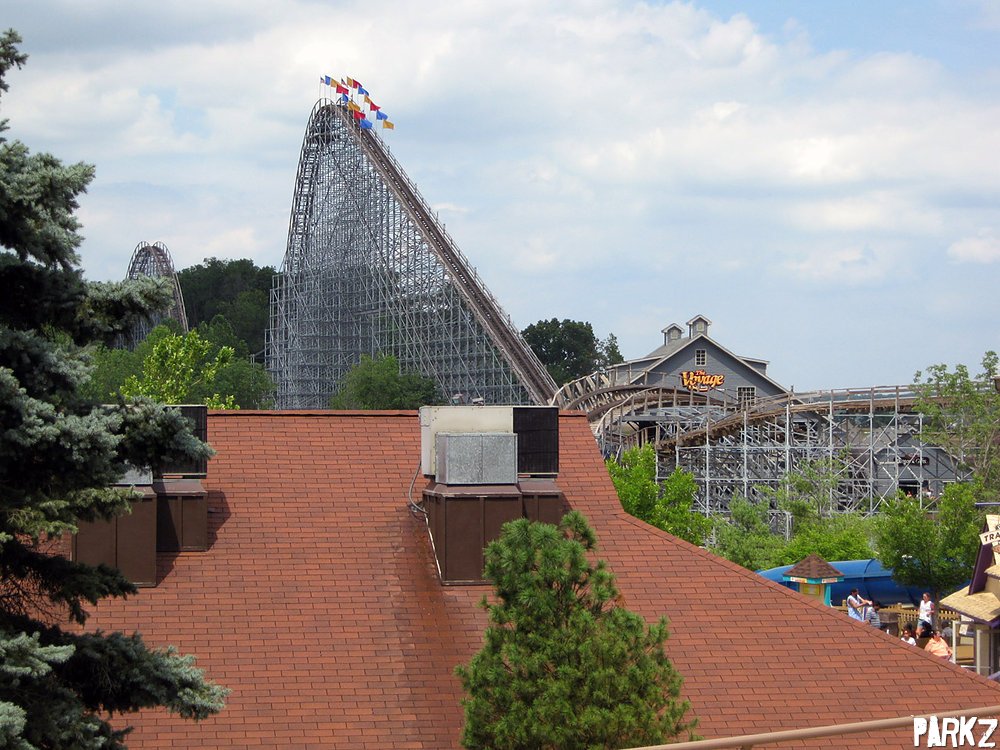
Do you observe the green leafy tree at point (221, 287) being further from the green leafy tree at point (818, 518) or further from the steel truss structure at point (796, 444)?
the green leafy tree at point (818, 518)

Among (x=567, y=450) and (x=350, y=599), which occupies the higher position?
(x=567, y=450)

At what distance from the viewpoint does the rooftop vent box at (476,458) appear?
13133 mm

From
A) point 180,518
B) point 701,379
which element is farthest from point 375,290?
point 180,518

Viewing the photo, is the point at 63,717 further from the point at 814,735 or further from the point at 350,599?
the point at 350,599

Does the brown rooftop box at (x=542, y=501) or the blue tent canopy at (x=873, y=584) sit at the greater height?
the brown rooftop box at (x=542, y=501)

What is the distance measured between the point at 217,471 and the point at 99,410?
23.5 ft

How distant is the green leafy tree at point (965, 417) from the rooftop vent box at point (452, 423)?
26.0 meters

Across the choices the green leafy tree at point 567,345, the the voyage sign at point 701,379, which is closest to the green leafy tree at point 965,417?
the the voyage sign at point 701,379

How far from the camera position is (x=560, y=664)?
8.86 metres

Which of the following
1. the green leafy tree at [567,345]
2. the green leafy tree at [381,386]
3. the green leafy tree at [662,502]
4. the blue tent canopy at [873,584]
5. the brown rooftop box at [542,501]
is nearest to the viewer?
the brown rooftop box at [542,501]

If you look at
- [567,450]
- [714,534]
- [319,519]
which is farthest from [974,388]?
[319,519]

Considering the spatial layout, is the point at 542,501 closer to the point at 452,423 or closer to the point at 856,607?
the point at 452,423

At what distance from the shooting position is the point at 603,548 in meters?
13.4

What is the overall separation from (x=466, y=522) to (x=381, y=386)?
39.8 meters
